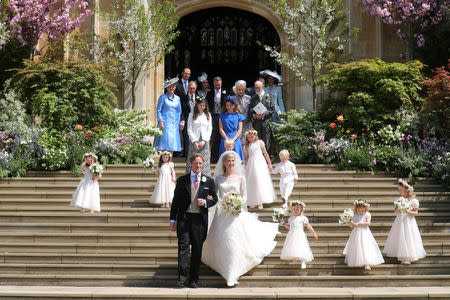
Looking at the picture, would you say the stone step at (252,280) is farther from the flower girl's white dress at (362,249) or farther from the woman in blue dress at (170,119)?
the woman in blue dress at (170,119)

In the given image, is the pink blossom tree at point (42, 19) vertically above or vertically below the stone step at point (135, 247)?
above

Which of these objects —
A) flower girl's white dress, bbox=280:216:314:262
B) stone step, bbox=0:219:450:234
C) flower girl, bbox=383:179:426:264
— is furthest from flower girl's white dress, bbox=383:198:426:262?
flower girl's white dress, bbox=280:216:314:262

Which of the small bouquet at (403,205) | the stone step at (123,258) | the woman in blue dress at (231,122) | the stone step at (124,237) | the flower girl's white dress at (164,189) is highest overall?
the woman in blue dress at (231,122)

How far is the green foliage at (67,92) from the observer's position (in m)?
15.4

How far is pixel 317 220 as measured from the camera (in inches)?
412

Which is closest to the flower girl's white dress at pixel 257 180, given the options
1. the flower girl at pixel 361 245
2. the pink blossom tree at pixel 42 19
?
the flower girl at pixel 361 245

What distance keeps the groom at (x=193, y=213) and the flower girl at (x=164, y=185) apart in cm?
270

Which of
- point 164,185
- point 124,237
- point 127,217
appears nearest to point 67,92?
point 164,185

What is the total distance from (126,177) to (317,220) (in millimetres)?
4423

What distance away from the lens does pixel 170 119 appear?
43.7 feet

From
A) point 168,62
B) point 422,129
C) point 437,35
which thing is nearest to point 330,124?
point 422,129

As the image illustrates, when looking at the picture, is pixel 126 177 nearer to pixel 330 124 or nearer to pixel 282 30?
pixel 330 124

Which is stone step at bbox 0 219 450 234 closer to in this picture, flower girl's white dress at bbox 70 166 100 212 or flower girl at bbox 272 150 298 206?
flower girl's white dress at bbox 70 166 100 212

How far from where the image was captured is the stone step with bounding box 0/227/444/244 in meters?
9.73
